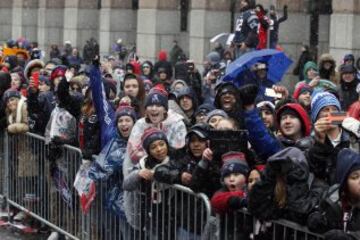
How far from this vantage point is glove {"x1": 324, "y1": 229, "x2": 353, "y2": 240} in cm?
541

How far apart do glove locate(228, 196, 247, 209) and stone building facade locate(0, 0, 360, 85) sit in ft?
40.7

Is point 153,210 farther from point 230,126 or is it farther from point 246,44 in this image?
point 246,44

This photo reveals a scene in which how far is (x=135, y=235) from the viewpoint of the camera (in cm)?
820

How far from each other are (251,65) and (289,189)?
2.71 metres

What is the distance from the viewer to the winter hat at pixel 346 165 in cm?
558

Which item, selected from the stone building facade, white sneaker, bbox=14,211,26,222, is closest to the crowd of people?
white sneaker, bbox=14,211,26,222

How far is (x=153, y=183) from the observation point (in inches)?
306

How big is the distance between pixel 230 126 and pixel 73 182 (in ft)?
10.1

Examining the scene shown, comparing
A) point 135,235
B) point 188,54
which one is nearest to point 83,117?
point 135,235

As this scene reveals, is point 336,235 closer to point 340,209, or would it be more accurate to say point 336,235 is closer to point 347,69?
point 340,209

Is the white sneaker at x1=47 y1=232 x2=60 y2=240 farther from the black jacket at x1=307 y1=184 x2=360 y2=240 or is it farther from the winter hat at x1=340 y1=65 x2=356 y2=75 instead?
the black jacket at x1=307 y1=184 x2=360 y2=240

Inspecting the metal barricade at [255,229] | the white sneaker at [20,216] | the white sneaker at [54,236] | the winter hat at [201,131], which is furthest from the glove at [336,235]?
the white sneaker at [20,216]

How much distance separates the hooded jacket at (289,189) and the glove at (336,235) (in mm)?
407

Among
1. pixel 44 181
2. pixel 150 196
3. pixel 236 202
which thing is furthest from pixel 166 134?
pixel 44 181
